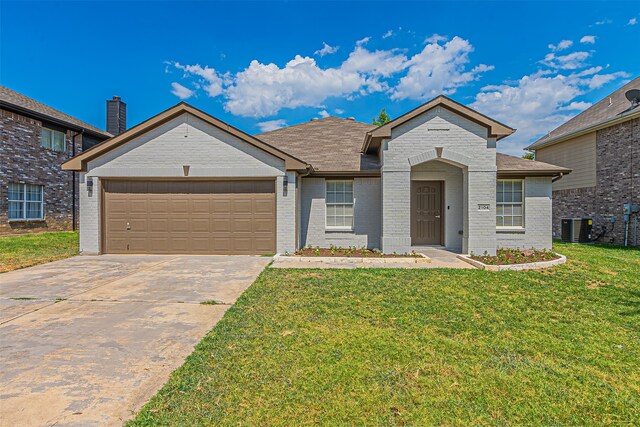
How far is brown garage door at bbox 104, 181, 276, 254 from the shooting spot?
35.1 ft

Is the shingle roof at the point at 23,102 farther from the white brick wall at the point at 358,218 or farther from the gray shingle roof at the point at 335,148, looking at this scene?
the white brick wall at the point at 358,218

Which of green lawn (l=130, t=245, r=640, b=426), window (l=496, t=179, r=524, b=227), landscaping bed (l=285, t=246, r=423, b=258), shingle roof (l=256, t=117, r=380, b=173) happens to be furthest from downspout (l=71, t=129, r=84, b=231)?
window (l=496, t=179, r=524, b=227)

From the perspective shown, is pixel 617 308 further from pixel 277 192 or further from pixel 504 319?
pixel 277 192

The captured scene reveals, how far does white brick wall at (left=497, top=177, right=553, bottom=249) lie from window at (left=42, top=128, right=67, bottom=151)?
2189 cm

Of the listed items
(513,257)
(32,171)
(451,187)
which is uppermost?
(32,171)

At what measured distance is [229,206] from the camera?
10.8m

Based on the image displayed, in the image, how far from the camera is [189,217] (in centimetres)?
1076

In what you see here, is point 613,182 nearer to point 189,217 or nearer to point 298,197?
point 298,197

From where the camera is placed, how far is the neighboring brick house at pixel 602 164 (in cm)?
1390

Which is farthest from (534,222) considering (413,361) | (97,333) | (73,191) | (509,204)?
(73,191)

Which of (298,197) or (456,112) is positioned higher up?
(456,112)

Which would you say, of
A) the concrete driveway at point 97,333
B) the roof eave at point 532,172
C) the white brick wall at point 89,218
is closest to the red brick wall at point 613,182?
the roof eave at point 532,172

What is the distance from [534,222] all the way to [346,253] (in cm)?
679

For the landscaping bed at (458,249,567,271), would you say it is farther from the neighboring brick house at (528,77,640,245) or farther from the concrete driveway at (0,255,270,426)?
the neighboring brick house at (528,77,640,245)
